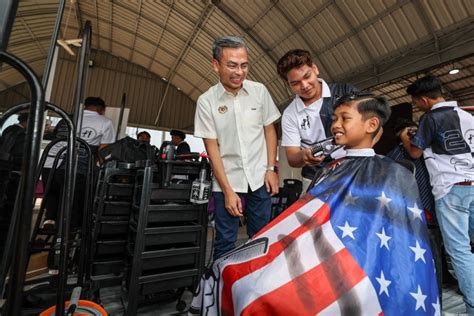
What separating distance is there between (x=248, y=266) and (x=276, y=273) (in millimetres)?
100

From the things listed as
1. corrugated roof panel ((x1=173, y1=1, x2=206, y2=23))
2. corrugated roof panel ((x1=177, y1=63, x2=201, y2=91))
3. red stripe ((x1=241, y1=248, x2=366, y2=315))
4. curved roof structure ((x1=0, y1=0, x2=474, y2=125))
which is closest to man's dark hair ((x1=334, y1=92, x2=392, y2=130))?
red stripe ((x1=241, y1=248, x2=366, y2=315))

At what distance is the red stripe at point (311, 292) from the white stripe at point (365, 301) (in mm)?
11

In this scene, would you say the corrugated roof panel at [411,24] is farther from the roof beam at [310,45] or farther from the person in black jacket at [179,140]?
the person in black jacket at [179,140]

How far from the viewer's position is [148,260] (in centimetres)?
150

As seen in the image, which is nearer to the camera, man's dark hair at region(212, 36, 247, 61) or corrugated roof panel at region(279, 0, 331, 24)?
man's dark hair at region(212, 36, 247, 61)

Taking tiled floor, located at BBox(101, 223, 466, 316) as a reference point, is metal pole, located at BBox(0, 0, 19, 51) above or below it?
above

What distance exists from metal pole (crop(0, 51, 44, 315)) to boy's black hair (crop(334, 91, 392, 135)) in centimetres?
118

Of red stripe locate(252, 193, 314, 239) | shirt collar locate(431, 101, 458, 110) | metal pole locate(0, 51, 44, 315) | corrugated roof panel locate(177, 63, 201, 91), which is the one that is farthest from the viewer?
corrugated roof panel locate(177, 63, 201, 91)

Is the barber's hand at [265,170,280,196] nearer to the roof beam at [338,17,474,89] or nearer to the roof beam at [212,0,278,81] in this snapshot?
the roof beam at [338,17,474,89]

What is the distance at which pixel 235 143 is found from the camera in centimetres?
149

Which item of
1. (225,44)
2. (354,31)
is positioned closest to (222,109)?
(225,44)

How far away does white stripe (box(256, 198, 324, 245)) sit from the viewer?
0.94 metres

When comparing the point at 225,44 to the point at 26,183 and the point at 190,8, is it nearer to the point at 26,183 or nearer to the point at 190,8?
the point at 26,183

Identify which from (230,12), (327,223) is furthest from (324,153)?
(230,12)
